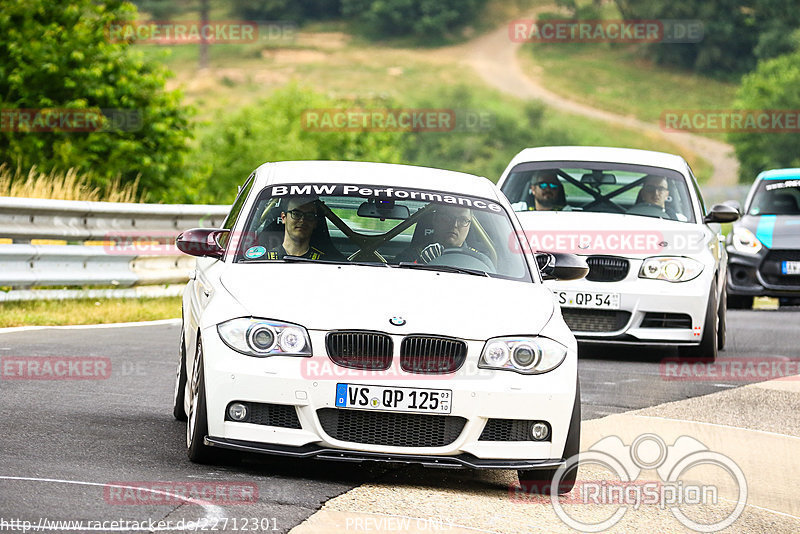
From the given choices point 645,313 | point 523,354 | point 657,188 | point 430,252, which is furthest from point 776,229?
point 523,354

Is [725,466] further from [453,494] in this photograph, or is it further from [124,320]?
[124,320]

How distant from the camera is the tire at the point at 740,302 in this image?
1847 cm

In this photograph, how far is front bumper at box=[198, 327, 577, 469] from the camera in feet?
20.5

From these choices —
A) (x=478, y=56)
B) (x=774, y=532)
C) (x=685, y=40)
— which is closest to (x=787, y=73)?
(x=685, y=40)

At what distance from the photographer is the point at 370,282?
6.77 meters

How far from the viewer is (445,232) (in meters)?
7.62

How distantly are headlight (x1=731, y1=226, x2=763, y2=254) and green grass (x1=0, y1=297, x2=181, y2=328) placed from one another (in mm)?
6986

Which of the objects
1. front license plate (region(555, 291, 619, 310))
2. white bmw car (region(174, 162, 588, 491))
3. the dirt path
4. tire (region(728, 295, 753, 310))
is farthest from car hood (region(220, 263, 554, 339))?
the dirt path

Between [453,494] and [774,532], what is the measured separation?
1.39 meters
